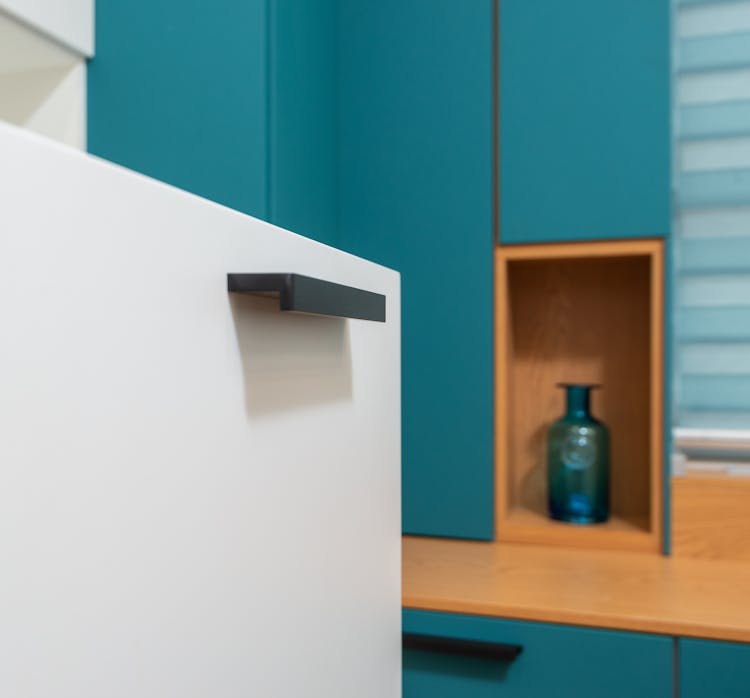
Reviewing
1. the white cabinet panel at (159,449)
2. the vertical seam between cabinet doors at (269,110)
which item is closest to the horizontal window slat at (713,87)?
the vertical seam between cabinet doors at (269,110)

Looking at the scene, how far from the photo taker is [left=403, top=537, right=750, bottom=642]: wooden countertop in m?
0.97

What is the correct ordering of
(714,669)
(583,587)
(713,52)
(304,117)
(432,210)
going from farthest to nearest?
1. (713,52)
2. (432,210)
3. (304,117)
4. (583,587)
5. (714,669)

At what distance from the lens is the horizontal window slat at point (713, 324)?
143 cm

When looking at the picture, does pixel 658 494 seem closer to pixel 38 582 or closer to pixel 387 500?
pixel 387 500

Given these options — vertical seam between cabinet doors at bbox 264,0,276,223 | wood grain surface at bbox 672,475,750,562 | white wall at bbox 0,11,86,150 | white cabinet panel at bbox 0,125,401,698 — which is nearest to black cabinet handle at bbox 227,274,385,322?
white cabinet panel at bbox 0,125,401,698

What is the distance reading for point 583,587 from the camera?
3.55 feet

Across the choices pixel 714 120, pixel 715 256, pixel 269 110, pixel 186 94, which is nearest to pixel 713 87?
pixel 714 120

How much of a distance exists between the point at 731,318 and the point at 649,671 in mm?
738

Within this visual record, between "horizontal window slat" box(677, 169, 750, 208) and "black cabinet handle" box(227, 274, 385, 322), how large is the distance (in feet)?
3.87

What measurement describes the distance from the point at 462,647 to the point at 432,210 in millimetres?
716

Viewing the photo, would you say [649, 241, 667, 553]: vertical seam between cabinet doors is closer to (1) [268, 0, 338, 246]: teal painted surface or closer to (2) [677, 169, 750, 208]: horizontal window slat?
(2) [677, 169, 750, 208]: horizontal window slat

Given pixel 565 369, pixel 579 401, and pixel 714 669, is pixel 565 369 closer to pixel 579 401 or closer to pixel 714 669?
pixel 579 401

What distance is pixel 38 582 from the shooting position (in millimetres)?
255

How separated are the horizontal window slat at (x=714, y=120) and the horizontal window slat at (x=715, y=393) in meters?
0.46
